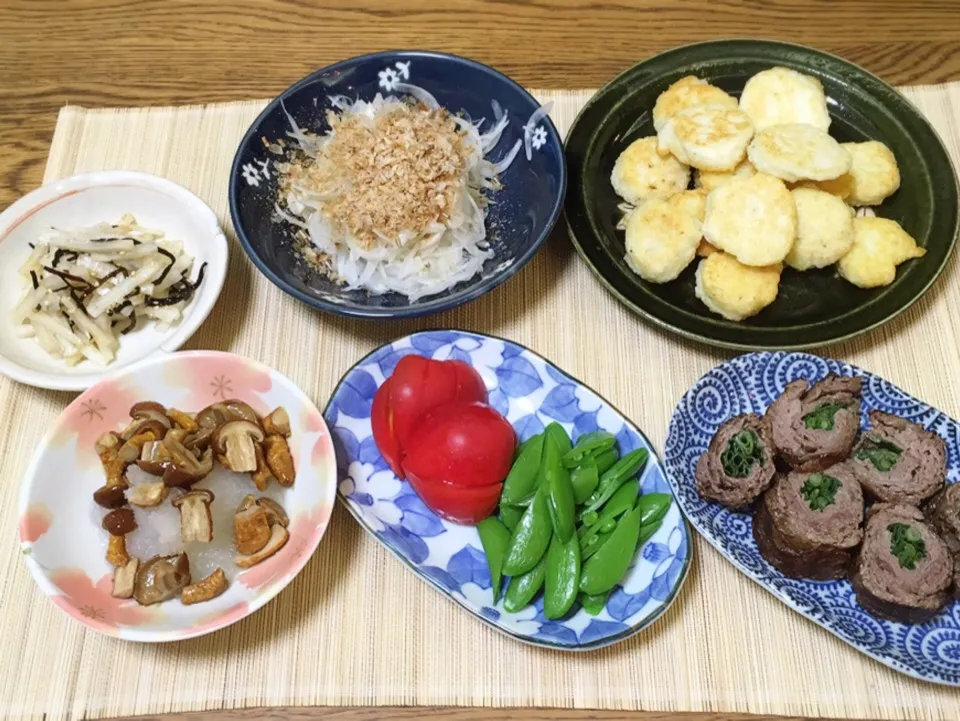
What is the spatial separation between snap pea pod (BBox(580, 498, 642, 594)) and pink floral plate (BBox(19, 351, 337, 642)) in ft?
1.56

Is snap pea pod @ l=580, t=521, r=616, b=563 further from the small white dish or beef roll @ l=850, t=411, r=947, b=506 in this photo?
the small white dish

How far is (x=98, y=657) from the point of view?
143 centimetres

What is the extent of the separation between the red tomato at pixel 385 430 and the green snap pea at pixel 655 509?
0.48 metres

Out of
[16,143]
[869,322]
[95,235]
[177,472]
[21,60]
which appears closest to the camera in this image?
[177,472]

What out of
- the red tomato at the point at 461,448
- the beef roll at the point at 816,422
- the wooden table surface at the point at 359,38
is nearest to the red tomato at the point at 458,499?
the red tomato at the point at 461,448

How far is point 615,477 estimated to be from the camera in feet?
4.82

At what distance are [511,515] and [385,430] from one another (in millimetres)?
293

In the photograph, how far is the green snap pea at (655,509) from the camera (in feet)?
4.74

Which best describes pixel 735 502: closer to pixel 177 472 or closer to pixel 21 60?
pixel 177 472

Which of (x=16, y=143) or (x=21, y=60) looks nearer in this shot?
(x=16, y=143)

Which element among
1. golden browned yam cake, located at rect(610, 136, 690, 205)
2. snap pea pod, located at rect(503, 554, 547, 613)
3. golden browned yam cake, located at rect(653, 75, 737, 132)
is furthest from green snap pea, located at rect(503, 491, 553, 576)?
golden browned yam cake, located at rect(653, 75, 737, 132)

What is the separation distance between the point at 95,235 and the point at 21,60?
0.90 meters

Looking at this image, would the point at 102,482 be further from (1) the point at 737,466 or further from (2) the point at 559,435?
(1) the point at 737,466

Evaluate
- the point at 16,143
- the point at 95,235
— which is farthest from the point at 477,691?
the point at 16,143
